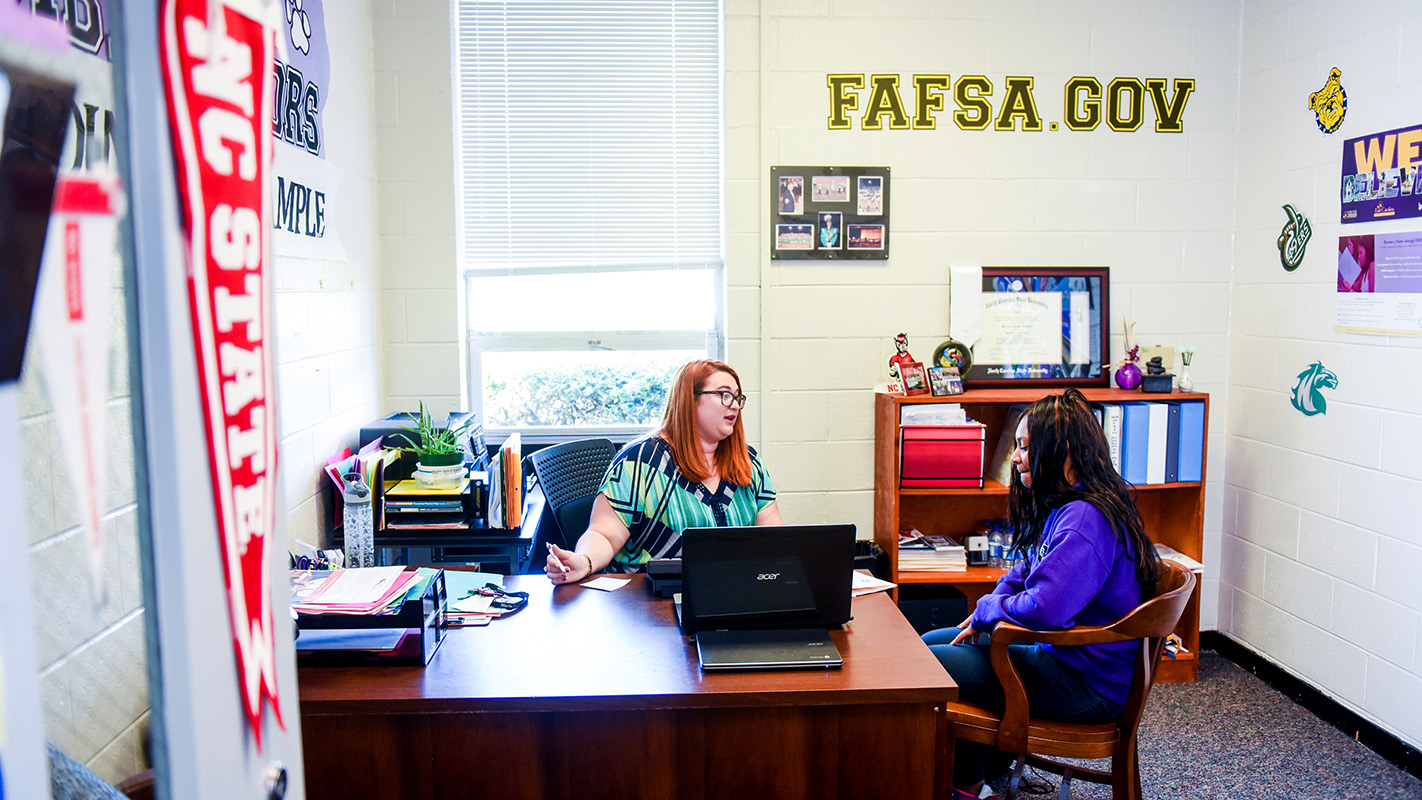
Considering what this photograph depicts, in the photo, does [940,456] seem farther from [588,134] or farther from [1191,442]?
[588,134]

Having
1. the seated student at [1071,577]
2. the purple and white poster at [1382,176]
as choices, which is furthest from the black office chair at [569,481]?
the purple and white poster at [1382,176]

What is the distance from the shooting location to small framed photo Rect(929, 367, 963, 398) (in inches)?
140

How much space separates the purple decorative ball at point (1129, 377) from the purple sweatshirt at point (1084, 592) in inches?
60.2

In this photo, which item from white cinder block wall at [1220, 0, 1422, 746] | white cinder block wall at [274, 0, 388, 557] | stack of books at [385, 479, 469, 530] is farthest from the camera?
white cinder block wall at [1220, 0, 1422, 746]

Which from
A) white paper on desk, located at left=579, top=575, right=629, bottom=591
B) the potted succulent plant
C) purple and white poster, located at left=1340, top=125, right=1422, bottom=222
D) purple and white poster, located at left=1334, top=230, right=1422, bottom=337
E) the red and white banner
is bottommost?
white paper on desk, located at left=579, top=575, right=629, bottom=591

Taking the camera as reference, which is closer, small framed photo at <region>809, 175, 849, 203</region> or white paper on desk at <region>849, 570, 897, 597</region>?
white paper on desk at <region>849, 570, 897, 597</region>

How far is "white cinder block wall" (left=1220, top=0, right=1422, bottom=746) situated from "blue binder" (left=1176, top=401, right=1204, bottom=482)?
28 centimetres

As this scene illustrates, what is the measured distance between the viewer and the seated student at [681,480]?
264cm

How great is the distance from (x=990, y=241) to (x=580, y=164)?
1.70 metres

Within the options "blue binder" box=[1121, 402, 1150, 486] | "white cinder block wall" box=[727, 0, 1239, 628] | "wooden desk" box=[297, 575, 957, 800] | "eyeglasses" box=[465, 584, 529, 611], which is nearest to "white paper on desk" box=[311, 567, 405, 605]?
"wooden desk" box=[297, 575, 957, 800]

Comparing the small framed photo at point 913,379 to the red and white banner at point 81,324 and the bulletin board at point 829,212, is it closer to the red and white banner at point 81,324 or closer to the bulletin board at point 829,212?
the bulletin board at point 829,212

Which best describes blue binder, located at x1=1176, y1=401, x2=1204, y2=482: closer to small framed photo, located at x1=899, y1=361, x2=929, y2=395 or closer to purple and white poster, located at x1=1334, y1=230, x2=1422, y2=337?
purple and white poster, located at x1=1334, y1=230, x2=1422, y2=337

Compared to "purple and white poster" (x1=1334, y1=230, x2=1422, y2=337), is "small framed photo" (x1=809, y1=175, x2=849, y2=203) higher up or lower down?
higher up

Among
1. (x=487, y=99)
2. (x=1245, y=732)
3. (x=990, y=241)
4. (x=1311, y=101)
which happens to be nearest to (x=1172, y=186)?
(x=1311, y=101)
